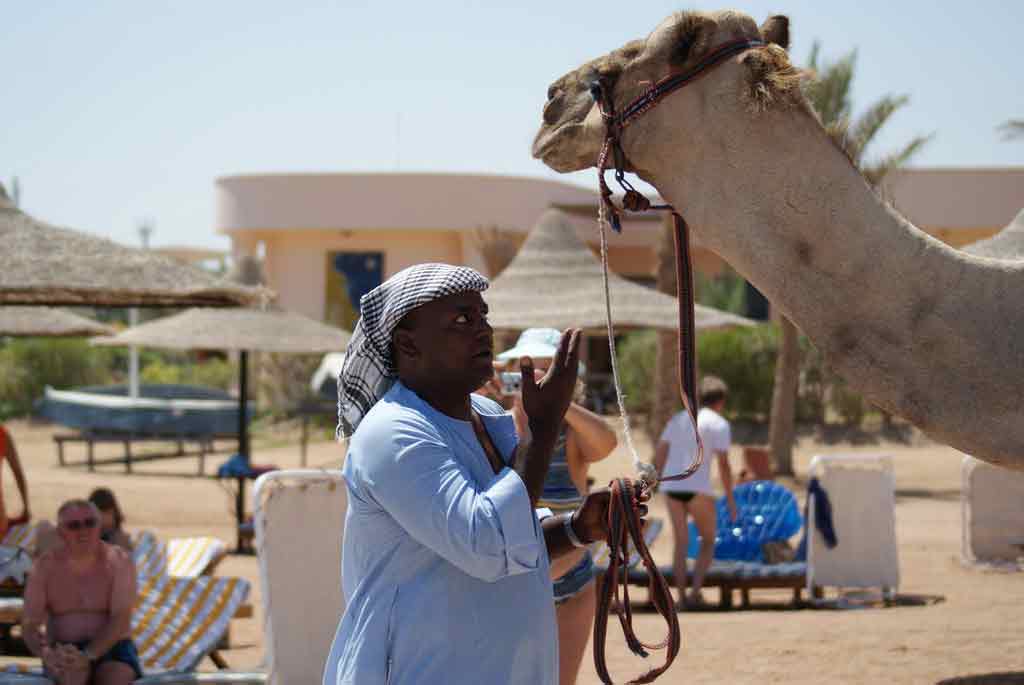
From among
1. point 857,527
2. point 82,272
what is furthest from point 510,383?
point 857,527

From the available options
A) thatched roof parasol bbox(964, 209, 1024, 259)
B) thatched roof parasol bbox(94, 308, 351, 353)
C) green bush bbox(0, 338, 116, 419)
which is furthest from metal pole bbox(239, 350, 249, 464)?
green bush bbox(0, 338, 116, 419)

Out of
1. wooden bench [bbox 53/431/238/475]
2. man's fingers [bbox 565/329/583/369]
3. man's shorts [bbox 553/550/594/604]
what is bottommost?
wooden bench [bbox 53/431/238/475]

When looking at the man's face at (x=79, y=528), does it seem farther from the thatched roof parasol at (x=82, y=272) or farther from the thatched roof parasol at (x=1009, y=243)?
the thatched roof parasol at (x=1009, y=243)

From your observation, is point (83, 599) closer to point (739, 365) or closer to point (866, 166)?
point (866, 166)

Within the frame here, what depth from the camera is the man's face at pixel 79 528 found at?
682 cm

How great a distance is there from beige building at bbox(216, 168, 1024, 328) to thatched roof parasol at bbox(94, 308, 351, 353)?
18481mm

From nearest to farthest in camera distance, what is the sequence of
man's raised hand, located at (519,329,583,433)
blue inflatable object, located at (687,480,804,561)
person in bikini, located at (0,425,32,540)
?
man's raised hand, located at (519,329,583,433)
person in bikini, located at (0,425,32,540)
blue inflatable object, located at (687,480,804,561)

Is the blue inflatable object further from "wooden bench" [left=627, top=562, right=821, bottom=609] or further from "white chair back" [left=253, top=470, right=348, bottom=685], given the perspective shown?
"white chair back" [left=253, top=470, right=348, bottom=685]

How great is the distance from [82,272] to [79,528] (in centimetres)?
254

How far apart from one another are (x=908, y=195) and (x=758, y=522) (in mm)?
24591

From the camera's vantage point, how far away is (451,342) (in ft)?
9.96

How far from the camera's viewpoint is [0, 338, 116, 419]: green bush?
1406 inches

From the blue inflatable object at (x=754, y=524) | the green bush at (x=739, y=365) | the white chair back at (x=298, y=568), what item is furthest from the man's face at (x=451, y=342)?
the green bush at (x=739, y=365)

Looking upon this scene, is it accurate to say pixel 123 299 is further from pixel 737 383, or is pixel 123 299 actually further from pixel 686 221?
pixel 737 383
